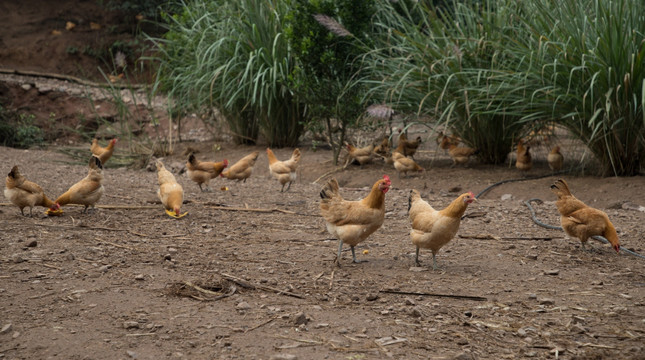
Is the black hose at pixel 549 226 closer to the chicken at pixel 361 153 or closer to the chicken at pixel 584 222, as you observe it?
the chicken at pixel 584 222

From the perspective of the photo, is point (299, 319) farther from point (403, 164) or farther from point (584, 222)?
point (403, 164)

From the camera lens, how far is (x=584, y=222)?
516 centimetres

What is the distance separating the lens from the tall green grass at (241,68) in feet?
33.0

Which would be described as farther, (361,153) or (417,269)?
(361,153)

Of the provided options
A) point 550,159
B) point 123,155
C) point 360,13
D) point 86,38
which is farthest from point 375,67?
point 86,38

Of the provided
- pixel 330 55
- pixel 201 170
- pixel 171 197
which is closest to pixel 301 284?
pixel 171 197

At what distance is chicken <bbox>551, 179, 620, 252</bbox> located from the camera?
16.6ft

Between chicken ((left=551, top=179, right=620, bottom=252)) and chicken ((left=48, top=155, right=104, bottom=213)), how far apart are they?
161 inches

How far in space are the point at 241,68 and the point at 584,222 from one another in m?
6.61

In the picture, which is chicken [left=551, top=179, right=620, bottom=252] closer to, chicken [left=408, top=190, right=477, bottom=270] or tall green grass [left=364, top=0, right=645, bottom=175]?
chicken [left=408, top=190, right=477, bottom=270]

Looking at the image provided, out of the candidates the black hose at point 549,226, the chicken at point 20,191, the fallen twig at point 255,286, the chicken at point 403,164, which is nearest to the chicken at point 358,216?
the fallen twig at point 255,286

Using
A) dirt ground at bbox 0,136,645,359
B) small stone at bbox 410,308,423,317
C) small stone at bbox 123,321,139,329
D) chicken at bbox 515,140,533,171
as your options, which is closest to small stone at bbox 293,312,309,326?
dirt ground at bbox 0,136,645,359

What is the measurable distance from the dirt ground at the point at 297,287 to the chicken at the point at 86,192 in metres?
0.14

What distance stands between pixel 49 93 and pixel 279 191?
9.93m
